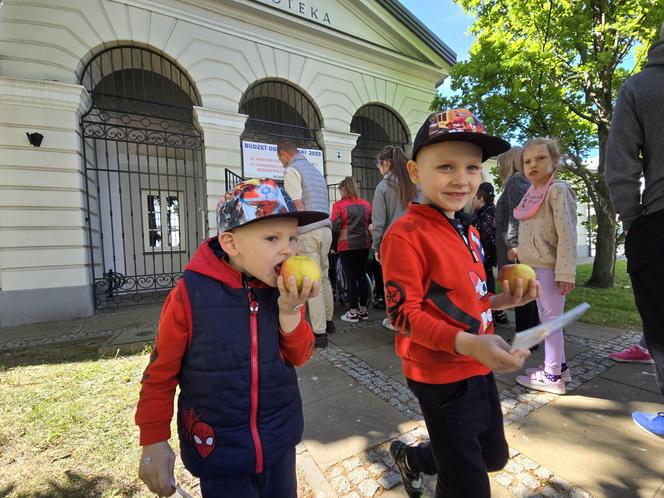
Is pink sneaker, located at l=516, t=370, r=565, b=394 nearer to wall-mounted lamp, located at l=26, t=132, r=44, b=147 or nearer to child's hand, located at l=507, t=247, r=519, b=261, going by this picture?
child's hand, located at l=507, t=247, r=519, b=261

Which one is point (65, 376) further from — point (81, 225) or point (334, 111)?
point (334, 111)

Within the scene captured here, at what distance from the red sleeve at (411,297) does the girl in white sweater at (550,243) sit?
2.06 metres

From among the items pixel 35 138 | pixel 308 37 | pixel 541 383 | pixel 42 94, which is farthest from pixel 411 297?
pixel 308 37

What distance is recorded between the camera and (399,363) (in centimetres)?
366

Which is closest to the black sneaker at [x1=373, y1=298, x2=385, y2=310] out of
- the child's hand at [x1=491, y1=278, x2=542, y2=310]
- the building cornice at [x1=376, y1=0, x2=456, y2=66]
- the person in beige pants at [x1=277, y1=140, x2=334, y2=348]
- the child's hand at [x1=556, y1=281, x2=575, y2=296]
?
the person in beige pants at [x1=277, y1=140, x2=334, y2=348]

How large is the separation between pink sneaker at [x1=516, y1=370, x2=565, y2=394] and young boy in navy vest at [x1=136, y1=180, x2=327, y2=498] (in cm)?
256

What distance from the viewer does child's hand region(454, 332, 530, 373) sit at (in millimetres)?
981

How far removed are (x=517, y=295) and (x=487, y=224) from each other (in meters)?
3.67

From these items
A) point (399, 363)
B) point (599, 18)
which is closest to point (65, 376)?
point (399, 363)

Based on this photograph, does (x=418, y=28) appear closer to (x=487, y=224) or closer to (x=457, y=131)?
(x=487, y=224)

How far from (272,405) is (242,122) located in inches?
320

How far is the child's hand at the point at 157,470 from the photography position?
122 centimetres

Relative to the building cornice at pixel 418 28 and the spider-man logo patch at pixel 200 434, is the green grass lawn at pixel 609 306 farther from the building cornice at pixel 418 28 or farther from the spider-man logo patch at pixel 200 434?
the building cornice at pixel 418 28

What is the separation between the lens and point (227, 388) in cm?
127
